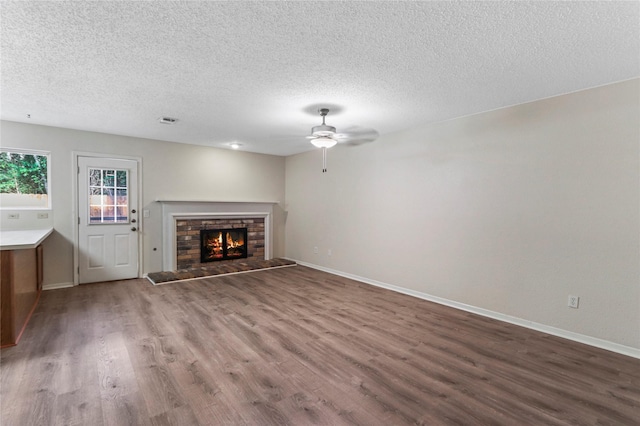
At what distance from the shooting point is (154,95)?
10.8 feet

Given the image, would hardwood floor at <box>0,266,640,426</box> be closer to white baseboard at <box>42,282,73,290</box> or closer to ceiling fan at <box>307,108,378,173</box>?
white baseboard at <box>42,282,73,290</box>

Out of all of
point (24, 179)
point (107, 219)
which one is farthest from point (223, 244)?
point (24, 179)

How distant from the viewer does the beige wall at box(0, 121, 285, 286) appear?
4641 millimetres

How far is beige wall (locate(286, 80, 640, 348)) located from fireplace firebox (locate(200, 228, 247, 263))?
275 centimetres

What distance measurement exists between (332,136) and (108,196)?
13.4 ft

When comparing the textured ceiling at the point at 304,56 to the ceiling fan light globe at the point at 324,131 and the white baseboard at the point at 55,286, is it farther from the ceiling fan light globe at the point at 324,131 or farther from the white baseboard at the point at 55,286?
the white baseboard at the point at 55,286

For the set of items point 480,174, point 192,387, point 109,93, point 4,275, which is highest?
point 109,93

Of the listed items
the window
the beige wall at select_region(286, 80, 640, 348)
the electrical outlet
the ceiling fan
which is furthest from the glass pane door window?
the electrical outlet

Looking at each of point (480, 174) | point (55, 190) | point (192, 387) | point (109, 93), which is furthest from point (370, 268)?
point (55, 190)

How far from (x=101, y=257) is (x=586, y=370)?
6.43 meters

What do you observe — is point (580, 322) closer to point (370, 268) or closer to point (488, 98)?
point (488, 98)

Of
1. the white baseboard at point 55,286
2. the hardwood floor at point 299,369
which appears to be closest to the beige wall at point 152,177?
the white baseboard at point 55,286

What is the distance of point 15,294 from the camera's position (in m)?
2.90

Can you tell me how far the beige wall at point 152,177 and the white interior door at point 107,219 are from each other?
142 millimetres
